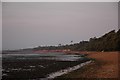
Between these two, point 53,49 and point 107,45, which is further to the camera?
point 53,49

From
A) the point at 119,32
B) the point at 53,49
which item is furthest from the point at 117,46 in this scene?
the point at 53,49

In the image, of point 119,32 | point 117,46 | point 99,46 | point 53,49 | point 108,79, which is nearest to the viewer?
point 108,79

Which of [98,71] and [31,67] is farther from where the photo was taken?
[31,67]

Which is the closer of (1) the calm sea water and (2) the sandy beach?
(2) the sandy beach

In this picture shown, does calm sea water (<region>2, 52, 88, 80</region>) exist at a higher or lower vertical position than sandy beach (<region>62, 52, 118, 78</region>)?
lower

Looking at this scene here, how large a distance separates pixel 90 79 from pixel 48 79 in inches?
200

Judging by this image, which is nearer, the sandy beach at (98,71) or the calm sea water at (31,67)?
the sandy beach at (98,71)

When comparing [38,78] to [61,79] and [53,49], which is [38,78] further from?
[53,49]

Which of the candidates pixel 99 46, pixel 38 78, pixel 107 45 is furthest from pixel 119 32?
pixel 38 78

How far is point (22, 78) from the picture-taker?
25094 mm

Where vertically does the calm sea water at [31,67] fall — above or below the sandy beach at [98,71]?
A: below

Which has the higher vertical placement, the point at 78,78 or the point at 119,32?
the point at 119,32

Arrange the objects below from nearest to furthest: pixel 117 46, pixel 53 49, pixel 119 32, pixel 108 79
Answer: pixel 108 79 < pixel 117 46 < pixel 119 32 < pixel 53 49

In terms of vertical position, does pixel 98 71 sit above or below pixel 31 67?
above
